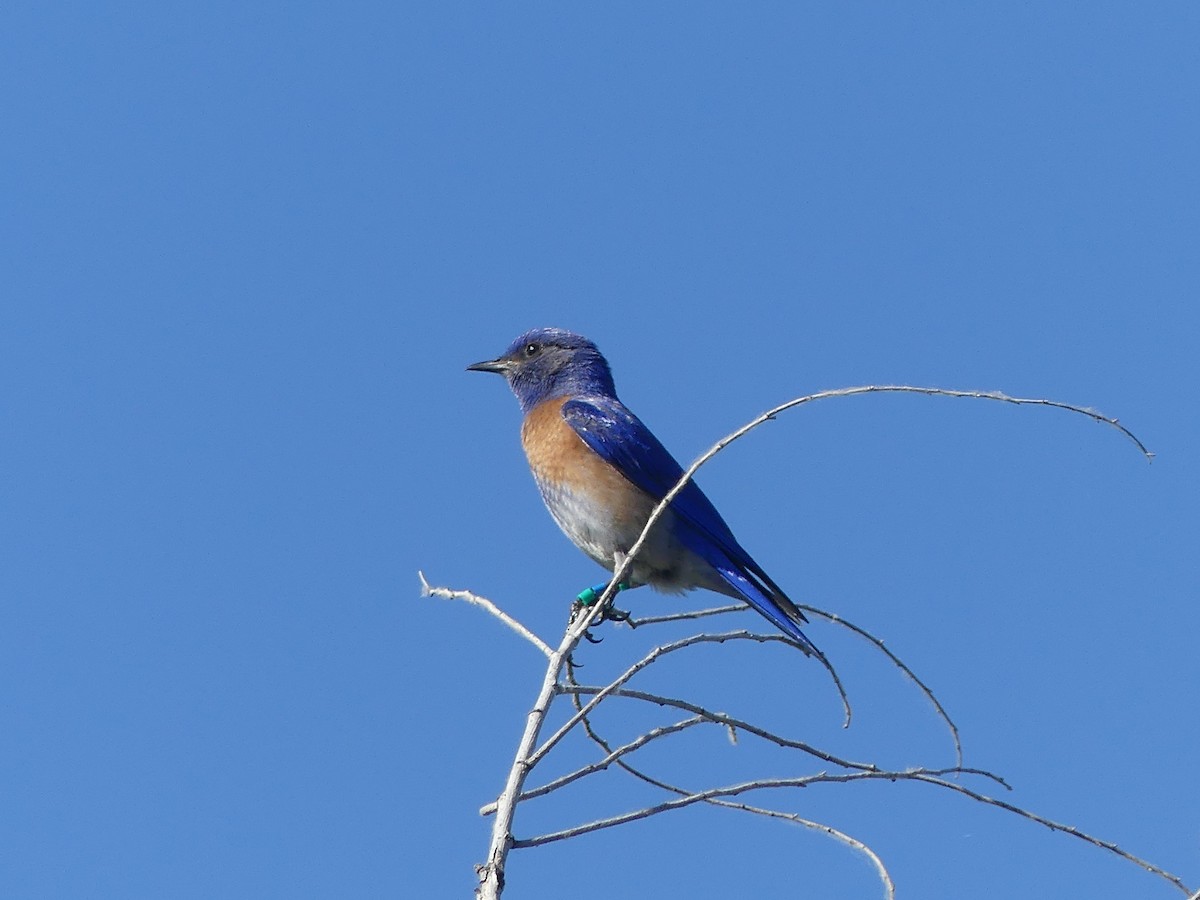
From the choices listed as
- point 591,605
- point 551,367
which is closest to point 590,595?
point 591,605

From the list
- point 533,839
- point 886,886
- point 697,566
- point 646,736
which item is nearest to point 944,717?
point 886,886

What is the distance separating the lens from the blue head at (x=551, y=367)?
762 cm

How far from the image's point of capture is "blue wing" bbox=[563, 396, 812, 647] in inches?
241

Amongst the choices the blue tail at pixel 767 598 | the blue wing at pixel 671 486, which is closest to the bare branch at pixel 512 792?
the blue tail at pixel 767 598

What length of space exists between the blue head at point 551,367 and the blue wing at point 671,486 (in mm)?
361

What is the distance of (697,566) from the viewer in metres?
6.45

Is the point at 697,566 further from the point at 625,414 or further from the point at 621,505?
the point at 625,414

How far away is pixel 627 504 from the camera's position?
6.50 m

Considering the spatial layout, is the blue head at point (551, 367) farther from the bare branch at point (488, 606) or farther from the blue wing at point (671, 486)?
the bare branch at point (488, 606)

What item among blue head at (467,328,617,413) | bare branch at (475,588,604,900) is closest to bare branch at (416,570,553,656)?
bare branch at (475,588,604,900)

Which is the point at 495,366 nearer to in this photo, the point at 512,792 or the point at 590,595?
the point at 590,595

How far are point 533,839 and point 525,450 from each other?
13.1 feet

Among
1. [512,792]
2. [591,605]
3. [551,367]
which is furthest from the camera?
[551,367]

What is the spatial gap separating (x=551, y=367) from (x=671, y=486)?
138cm
